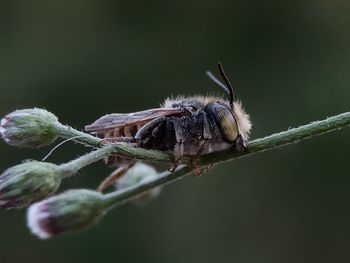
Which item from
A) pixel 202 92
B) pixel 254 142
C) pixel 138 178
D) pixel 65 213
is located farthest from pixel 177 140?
pixel 202 92

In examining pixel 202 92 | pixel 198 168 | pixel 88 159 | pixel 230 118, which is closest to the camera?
pixel 88 159

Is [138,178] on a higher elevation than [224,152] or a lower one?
higher

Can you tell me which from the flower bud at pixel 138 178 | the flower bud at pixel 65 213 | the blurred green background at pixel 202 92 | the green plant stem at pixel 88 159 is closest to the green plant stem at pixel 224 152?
the green plant stem at pixel 88 159

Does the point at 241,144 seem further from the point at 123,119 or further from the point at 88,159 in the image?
the point at 88,159

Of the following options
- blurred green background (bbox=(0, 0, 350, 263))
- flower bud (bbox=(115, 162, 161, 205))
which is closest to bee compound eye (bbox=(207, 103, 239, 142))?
flower bud (bbox=(115, 162, 161, 205))

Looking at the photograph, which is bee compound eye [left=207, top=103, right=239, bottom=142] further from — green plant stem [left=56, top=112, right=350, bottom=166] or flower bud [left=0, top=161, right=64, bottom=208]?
flower bud [left=0, top=161, right=64, bottom=208]

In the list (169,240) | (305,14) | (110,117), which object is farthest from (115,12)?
(110,117)

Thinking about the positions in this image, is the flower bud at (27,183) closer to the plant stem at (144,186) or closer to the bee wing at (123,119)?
the bee wing at (123,119)
